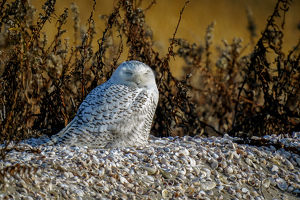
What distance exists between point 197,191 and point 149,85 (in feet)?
3.97

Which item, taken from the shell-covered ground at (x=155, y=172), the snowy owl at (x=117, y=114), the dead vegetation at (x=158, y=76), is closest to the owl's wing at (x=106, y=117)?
the snowy owl at (x=117, y=114)

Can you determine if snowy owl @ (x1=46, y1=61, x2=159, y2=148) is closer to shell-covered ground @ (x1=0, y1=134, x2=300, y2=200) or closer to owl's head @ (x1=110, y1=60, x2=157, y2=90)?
owl's head @ (x1=110, y1=60, x2=157, y2=90)

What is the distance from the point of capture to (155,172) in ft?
9.76

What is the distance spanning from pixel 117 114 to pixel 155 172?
75 cm

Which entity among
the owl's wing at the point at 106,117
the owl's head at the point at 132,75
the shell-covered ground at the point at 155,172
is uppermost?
the owl's head at the point at 132,75

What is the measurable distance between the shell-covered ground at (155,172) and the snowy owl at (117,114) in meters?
0.16

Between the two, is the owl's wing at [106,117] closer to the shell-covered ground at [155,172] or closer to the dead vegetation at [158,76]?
the shell-covered ground at [155,172]

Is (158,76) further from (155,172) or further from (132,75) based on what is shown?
(155,172)

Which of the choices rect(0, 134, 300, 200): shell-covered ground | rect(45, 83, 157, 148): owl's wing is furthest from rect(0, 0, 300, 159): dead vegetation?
rect(0, 134, 300, 200): shell-covered ground

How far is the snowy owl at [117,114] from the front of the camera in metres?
3.48

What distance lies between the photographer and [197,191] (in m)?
2.90

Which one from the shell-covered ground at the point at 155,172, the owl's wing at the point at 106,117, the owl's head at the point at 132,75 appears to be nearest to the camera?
the shell-covered ground at the point at 155,172

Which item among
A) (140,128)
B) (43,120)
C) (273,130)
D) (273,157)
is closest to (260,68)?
(273,130)

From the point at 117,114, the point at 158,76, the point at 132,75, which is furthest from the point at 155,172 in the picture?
the point at 158,76
